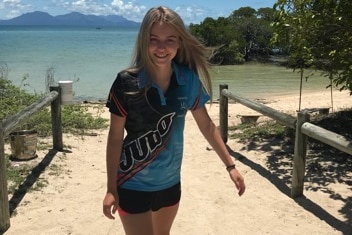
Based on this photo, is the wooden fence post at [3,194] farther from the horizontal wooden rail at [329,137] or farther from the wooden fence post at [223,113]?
the wooden fence post at [223,113]

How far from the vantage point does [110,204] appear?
205cm

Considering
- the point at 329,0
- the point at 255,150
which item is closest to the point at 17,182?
the point at 255,150

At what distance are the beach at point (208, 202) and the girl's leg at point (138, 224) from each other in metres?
2.01

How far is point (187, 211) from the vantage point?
4.60 metres

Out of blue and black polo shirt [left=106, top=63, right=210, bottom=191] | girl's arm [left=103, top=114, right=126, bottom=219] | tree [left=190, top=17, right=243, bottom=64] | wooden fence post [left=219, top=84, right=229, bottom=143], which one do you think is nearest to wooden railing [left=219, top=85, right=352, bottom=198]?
wooden fence post [left=219, top=84, right=229, bottom=143]

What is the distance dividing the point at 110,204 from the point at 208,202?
2922mm

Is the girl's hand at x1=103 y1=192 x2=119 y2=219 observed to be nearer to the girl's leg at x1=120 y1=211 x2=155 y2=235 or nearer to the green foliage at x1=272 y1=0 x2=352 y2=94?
the girl's leg at x1=120 y1=211 x2=155 y2=235

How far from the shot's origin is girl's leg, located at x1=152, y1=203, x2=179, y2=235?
2.31 m

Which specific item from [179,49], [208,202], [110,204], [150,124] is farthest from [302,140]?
[110,204]

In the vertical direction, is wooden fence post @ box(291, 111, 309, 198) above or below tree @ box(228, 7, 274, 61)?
below

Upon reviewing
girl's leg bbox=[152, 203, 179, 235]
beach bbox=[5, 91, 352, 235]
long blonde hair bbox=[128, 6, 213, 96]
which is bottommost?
beach bbox=[5, 91, 352, 235]

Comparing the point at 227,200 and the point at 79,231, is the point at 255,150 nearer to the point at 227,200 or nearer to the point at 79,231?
the point at 227,200

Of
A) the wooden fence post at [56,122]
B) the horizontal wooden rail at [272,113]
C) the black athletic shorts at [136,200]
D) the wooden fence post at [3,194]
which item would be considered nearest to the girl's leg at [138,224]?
the black athletic shorts at [136,200]

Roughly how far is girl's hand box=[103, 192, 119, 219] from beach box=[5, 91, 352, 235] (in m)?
2.12
